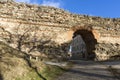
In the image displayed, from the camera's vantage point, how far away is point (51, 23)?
2197cm

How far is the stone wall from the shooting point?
21031 mm

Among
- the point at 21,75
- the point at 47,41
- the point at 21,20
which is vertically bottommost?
the point at 21,75

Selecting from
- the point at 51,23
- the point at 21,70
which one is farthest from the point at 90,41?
the point at 21,70

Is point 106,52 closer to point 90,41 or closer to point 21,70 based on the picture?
point 90,41

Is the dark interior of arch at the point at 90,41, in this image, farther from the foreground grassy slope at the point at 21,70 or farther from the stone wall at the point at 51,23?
the foreground grassy slope at the point at 21,70

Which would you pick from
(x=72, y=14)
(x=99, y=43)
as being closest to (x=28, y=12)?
(x=72, y=14)

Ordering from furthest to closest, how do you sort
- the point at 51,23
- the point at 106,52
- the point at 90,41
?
the point at 90,41 → the point at 106,52 → the point at 51,23

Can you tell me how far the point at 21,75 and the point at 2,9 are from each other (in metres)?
12.1

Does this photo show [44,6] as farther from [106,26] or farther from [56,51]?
[106,26]

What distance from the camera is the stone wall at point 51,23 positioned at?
2103 centimetres

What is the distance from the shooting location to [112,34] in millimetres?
24047

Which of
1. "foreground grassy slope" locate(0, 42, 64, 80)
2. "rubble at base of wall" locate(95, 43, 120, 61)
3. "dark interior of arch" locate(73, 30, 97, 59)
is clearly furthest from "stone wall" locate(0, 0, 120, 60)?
"foreground grassy slope" locate(0, 42, 64, 80)

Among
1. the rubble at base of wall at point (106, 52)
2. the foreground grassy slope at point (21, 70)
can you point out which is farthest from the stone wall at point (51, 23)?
the foreground grassy slope at point (21, 70)

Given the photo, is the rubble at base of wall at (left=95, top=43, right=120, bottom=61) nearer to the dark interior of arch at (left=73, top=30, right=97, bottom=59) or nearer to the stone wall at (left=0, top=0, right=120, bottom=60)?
the stone wall at (left=0, top=0, right=120, bottom=60)
